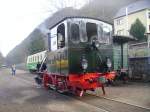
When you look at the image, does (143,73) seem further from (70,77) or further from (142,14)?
(142,14)

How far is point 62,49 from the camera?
14.6 m

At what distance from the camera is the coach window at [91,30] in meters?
14.6

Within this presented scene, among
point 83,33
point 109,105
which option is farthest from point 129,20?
point 109,105

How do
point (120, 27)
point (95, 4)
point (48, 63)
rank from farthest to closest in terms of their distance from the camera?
point (95, 4), point (120, 27), point (48, 63)

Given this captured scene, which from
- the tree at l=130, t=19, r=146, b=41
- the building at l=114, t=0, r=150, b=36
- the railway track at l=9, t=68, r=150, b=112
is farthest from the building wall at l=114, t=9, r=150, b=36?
the railway track at l=9, t=68, r=150, b=112

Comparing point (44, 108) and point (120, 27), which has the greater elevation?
point (120, 27)

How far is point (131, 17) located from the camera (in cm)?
5603

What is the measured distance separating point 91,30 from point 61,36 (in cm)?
151

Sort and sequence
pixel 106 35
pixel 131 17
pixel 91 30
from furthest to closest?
pixel 131 17 < pixel 106 35 < pixel 91 30

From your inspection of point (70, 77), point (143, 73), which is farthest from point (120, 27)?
point (70, 77)

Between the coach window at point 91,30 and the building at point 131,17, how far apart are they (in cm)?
3724

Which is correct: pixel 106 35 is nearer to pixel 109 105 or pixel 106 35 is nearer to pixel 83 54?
pixel 83 54

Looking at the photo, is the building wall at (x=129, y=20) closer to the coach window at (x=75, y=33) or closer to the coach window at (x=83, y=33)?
the coach window at (x=83, y=33)

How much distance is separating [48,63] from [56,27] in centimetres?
260
